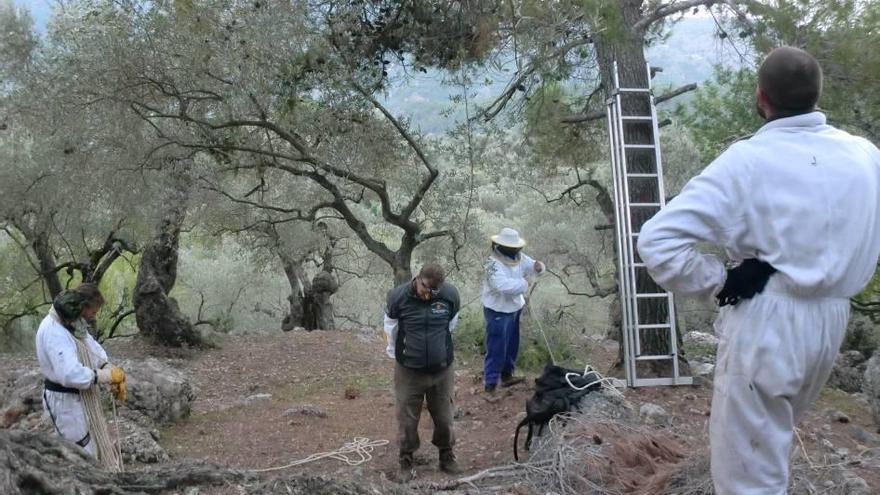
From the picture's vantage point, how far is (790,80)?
274 cm

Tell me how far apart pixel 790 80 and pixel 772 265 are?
0.62 metres

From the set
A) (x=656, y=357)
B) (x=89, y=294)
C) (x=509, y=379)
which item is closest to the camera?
(x=89, y=294)

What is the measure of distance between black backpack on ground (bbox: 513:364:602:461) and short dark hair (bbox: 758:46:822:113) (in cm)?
388

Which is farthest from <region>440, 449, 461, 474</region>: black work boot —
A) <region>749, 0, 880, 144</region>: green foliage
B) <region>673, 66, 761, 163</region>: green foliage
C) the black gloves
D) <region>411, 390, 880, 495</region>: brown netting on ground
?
<region>673, 66, 761, 163</region>: green foliage

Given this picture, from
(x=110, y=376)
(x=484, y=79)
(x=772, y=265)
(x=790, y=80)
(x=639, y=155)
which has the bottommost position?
(x=110, y=376)

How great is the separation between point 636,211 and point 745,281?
19.7 feet

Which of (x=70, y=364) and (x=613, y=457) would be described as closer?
(x=613, y=457)

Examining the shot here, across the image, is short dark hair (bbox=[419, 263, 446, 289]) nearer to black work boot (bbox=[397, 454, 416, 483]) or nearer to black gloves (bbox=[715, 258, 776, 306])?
black work boot (bbox=[397, 454, 416, 483])

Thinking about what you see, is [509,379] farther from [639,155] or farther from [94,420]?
[94,420]

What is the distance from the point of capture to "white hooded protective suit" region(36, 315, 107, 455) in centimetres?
550

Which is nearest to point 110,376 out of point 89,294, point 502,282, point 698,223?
point 89,294

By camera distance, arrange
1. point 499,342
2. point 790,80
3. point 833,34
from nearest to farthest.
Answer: point 790,80 < point 833,34 < point 499,342

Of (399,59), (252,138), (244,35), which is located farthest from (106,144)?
(399,59)

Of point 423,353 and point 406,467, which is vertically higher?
point 423,353
